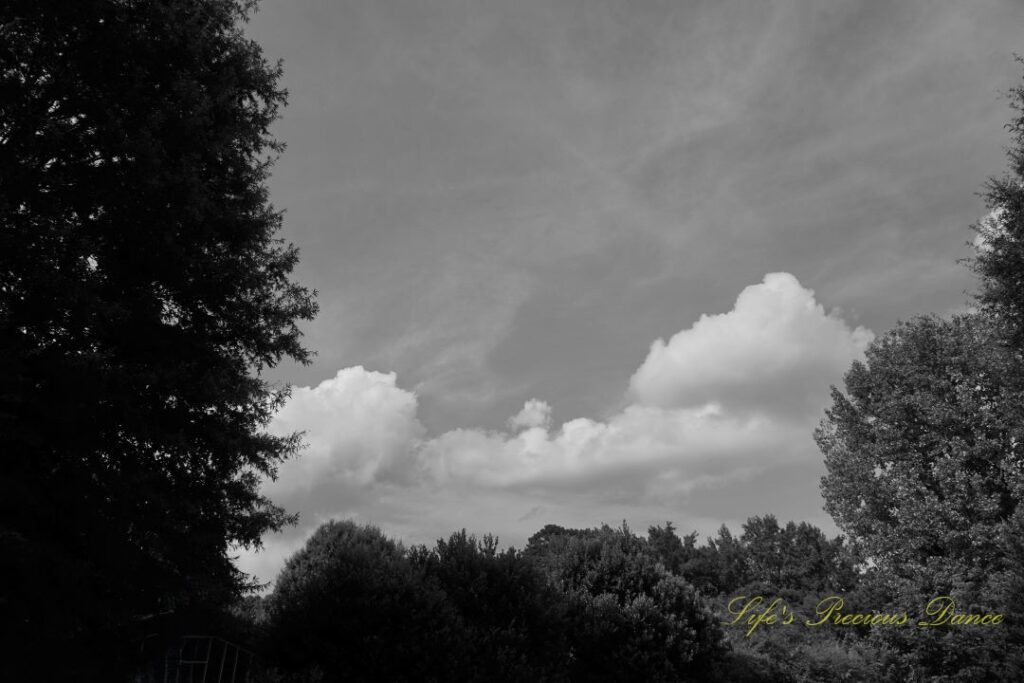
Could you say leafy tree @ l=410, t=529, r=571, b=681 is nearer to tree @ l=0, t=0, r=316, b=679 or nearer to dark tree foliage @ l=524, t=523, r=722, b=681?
dark tree foliage @ l=524, t=523, r=722, b=681

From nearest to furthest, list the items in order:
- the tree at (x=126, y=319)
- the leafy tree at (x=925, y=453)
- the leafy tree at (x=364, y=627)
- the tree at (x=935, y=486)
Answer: the tree at (x=126, y=319) → the leafy tree at (x=364, y=627) → the tree at (x=935, y=486) → the leafy tree at (x=925, y=453)

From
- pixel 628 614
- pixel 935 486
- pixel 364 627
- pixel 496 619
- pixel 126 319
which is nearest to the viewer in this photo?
pixel 126 319

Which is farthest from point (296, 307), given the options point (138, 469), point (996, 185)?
point (996, 185)

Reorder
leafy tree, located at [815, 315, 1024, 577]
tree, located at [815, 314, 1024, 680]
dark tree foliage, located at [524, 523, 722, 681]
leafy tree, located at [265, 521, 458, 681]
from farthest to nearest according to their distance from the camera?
leafy tree, located at [815, 315, 1024, 577]
tree, located at [815, 314, 1024, 680]
dark tree foliage, located at [524, 523, 722, 681]
leafy tree, located at [265, 521, 458, 681]

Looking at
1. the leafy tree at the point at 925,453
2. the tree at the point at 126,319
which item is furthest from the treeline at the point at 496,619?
the leafy tree at the point at 925,453

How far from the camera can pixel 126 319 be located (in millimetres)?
11383

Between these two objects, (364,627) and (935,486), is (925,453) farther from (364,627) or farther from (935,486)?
(364,627)

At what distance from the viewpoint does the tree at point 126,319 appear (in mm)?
9977

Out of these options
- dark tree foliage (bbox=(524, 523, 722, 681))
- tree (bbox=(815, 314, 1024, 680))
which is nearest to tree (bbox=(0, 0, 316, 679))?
dark tree foliage (bbox=(524, 523, 722, 681))

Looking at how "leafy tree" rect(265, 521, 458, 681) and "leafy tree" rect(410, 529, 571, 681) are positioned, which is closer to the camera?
"leafy tree" rect(265, 521, 458, 681)

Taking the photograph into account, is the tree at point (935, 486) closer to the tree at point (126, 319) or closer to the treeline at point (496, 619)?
the treeline at point (496, 619)

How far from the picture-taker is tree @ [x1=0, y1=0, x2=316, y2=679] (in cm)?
998

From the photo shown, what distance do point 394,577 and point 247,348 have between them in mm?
6499

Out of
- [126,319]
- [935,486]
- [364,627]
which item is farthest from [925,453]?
[126,319]
